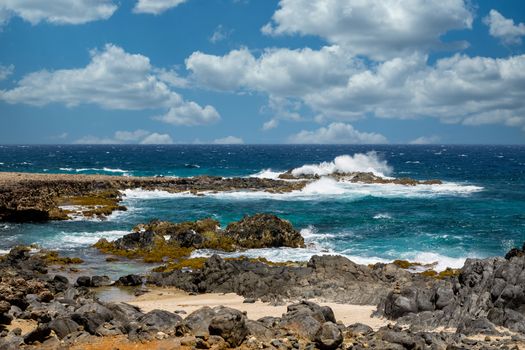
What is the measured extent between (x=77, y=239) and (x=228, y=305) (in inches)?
972

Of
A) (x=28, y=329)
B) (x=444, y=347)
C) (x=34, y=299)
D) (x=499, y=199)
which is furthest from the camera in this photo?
(x=499, y=199)

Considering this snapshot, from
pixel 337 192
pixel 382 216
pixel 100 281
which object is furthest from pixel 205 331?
pixel 337 192

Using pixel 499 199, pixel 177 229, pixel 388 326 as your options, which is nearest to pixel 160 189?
pixel 177 229

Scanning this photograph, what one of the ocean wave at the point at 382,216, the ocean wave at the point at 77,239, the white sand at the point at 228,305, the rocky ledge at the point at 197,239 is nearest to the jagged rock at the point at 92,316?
the white sand at the point at 228,305

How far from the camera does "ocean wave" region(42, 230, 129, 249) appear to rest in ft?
139

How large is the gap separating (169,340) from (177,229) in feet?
98.3

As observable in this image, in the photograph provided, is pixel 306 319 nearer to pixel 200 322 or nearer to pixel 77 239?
pixel 200 322

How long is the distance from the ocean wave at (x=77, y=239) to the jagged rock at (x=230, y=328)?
95.2 feet

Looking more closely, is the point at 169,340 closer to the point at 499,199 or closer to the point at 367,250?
the point at 367,250

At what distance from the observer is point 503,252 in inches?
1617

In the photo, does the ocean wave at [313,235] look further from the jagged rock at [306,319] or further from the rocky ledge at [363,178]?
the rocky ledge at [363,178]

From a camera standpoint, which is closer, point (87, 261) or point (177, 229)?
point (87, 261)

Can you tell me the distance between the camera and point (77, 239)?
44.9 m

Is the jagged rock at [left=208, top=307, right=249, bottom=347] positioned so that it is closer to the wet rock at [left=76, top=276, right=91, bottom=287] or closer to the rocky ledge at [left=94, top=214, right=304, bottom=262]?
the wet rock at [left=76, top=276, right=91, bottom=287]
